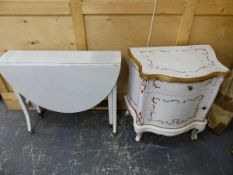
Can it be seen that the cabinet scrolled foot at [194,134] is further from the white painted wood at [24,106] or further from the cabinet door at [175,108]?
the white painted wood at [24,106]

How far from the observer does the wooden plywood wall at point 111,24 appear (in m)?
1.21

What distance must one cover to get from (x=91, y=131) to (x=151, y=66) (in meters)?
0.85

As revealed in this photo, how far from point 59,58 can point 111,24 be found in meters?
0.45

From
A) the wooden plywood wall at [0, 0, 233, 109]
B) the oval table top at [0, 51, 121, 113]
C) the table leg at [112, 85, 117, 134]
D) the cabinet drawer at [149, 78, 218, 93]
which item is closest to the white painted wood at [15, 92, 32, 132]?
the oval table top at [0, 51, 121, 113]

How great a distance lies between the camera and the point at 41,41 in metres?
1.39

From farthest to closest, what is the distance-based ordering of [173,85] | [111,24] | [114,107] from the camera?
[114,107], [111,24], [173,85]

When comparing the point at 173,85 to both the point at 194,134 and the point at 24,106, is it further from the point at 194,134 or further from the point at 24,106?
the point at 24,106

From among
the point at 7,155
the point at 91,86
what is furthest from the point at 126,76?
the point at 7,155

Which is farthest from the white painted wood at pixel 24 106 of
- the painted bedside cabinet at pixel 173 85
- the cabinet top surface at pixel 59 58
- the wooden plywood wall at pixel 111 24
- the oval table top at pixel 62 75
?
the painted bedside cabinet at pixel 173 85

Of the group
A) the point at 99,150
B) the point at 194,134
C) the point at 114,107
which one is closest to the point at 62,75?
the point at 114,107

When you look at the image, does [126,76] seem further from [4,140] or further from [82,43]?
[4,140]

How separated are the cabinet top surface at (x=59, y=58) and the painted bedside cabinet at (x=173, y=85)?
17cm

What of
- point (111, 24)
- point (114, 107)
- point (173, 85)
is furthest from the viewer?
point (114, 107)

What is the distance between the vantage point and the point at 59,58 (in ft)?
4.00
